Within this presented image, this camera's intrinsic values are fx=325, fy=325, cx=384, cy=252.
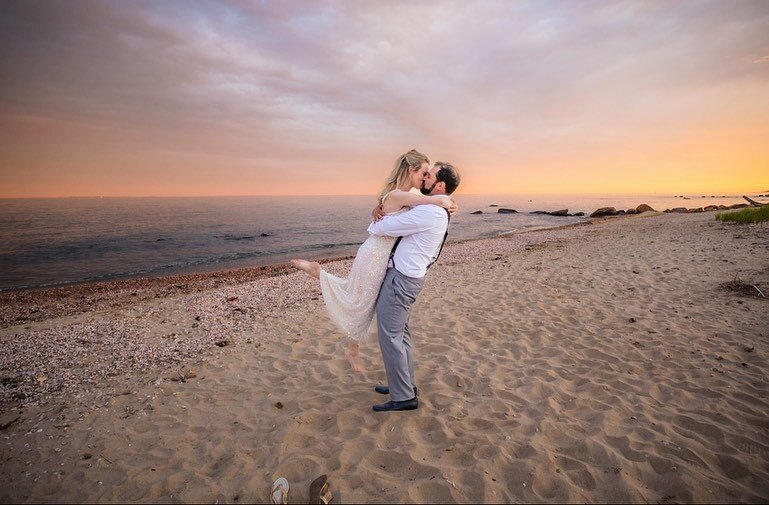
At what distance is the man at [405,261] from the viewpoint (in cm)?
333

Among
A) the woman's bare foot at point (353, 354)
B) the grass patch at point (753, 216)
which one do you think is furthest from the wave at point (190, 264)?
the grass patch at point (753, 216)

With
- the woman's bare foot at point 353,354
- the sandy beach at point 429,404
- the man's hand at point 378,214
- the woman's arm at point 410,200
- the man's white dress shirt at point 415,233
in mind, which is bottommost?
the sandy beach at point 429,404

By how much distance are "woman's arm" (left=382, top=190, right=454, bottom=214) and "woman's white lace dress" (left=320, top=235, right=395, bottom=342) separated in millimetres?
398

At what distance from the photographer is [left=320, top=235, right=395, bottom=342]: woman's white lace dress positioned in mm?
3629

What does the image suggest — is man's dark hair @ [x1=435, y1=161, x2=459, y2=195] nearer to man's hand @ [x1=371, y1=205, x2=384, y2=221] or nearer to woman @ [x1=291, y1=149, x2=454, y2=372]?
woman @ [x1=291, y1=149, x2=454, y2=372]

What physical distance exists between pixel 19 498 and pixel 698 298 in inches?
438

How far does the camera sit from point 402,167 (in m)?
3.59

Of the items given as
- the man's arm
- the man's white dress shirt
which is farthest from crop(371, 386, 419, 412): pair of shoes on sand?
the man's arm

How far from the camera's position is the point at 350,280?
3.96m

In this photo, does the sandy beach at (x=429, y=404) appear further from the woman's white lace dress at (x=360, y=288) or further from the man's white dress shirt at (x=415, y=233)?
the man's white dress shirt at (x=415, y=233)

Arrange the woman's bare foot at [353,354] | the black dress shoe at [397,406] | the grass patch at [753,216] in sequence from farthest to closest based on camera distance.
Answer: the grass patch at [753,216]
the woman's bare foot at [353,354]
the black dress shoe at [397,406]

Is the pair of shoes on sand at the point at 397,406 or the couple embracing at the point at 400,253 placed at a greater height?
the couple embracing at the point at 400,253

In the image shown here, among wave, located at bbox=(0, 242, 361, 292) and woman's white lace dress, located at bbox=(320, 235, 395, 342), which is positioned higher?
woman's white lace dress, located at bbox=(320, 235, 395, 342)

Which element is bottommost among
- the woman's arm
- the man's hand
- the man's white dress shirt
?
the man's white dress shirt
